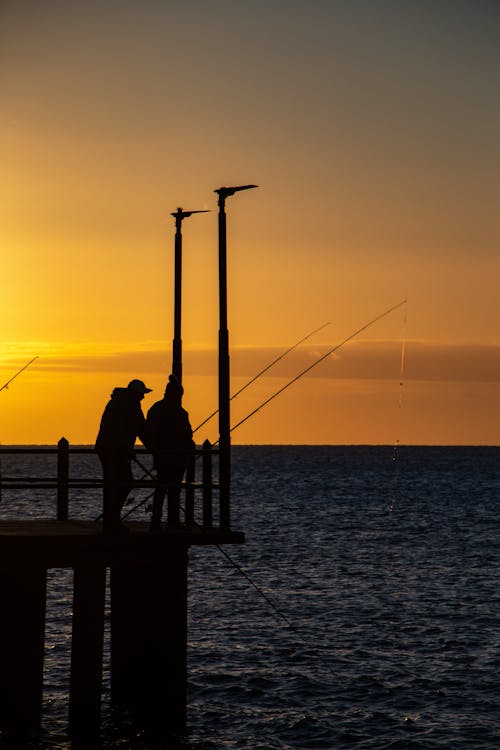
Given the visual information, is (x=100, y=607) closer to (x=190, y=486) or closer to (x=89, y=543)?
(x=89, y=543)

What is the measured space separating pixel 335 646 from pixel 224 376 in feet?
37.7

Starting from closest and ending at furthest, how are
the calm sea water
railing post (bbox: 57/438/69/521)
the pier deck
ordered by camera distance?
the pier deck
railing post (bbox: 57/438/69/521)
the calm sea water

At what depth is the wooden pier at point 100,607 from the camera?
689 inches

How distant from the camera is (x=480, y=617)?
3319 cm

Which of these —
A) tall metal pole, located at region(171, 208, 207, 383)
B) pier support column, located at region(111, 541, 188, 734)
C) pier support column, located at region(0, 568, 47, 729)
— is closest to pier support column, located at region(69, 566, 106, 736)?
pier support column, located at region(0, 568, 47, 729)

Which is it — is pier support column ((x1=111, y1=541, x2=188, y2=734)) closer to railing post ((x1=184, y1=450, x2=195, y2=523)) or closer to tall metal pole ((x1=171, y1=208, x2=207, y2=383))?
railing post ((x1=184, y1=450, x2=195, y2=523))

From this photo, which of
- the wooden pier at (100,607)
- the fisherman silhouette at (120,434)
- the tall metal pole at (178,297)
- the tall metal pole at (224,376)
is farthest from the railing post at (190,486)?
the tall metal pole at (178,297)

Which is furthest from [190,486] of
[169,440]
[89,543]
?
[89,543]

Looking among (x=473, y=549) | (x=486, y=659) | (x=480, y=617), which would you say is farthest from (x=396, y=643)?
(x=473, y=549)

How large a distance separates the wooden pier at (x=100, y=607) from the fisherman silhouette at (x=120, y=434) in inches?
13.8

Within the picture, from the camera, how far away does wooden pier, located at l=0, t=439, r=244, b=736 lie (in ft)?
57.4

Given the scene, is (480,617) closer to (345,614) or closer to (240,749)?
(345,614)

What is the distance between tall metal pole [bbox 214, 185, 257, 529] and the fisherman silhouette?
1.42 meters

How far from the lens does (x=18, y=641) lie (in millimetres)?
18234
